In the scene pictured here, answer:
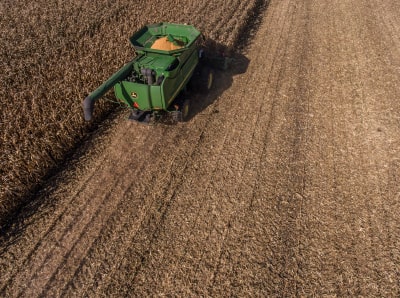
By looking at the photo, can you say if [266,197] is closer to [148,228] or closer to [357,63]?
[148,228]

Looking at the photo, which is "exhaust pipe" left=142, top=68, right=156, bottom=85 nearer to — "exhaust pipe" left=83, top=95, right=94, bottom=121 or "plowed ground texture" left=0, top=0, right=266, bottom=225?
"exhaust pipe" left=83, top=95, right=94, bottom=121

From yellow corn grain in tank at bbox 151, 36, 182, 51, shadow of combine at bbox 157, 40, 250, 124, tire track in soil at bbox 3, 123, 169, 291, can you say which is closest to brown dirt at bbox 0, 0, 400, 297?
tire track in soil at bbox 3, 123, 169, 291

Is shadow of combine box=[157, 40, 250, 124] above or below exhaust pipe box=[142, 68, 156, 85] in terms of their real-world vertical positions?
below

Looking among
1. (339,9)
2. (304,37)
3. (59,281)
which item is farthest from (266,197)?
(339,9)

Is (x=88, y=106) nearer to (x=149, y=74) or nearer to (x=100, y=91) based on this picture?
(x=100, y=91)

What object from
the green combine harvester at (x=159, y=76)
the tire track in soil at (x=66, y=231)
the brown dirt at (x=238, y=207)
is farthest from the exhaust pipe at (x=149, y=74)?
the tire track in soil at (x=66, y=231)
